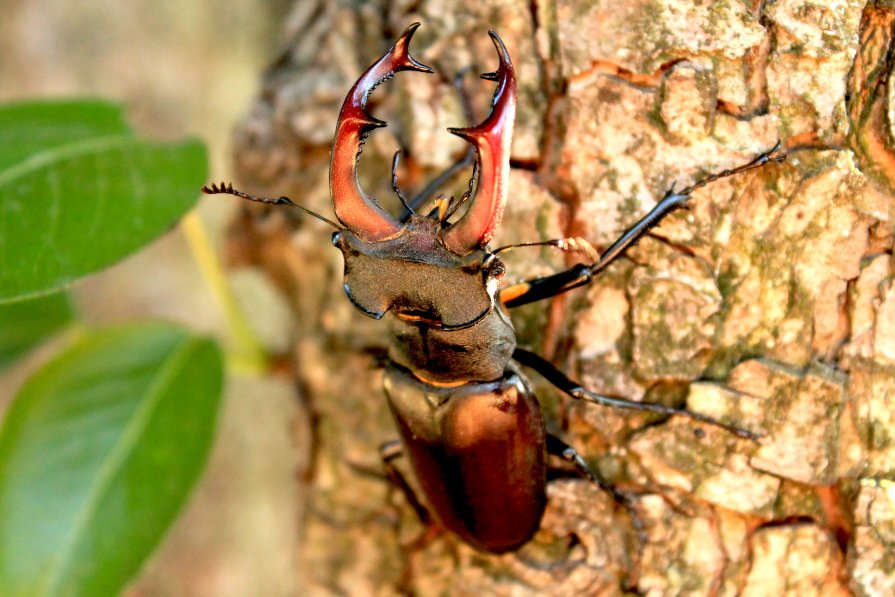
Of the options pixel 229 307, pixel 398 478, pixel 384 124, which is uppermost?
pixel 384 124

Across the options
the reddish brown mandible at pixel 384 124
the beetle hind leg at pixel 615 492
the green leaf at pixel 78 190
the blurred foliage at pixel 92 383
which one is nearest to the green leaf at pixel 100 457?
the blurred foliage at pixel 92 383

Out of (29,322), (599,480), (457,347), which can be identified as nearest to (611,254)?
(457,347)

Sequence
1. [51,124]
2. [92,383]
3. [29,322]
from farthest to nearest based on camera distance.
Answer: [29,322] → [92,383] → [51,124]

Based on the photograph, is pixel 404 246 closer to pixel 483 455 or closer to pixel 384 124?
pixel 384 124

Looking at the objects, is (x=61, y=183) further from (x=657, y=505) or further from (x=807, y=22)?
(x=807, y=22)

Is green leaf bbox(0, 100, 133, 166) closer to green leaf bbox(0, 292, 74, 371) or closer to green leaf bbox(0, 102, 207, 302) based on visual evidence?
green leaf bbox(0, 102, 207, 302)

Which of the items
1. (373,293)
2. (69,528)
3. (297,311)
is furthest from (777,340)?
(69,528)
